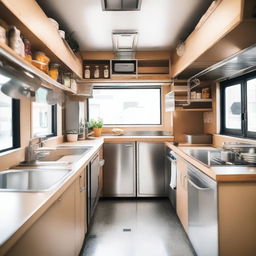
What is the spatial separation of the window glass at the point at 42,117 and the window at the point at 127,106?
130 cm

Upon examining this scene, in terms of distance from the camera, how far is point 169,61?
13.2ft

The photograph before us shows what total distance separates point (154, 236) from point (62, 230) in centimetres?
140

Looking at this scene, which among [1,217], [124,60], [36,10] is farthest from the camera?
[124,60]

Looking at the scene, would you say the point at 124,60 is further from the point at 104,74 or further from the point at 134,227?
the point at 134,227

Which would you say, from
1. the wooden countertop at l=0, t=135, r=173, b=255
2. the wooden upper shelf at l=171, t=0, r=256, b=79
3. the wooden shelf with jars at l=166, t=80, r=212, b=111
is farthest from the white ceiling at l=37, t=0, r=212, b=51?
the wooden countertop at l=0, t=135, r=173, b=255

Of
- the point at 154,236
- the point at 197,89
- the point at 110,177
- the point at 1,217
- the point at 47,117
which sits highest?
the point at 197,89

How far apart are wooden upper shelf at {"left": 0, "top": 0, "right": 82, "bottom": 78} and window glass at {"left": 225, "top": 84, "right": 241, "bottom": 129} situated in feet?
6.97

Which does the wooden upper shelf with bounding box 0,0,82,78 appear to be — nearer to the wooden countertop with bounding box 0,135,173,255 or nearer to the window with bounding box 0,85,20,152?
the window with bounding box 0,85,20,152

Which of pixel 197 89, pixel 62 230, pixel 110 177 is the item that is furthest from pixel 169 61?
pixel 62 230

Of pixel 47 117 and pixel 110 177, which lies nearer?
pixel 47 117

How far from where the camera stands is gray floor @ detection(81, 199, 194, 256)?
90.7 inches

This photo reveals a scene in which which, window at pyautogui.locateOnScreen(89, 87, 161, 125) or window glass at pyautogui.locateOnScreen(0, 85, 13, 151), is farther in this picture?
window at pyautogui.locateOnScreen(89, 87, 161, 125)

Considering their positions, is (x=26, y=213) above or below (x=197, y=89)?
below

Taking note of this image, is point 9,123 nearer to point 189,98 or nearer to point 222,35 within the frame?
point 222,35
